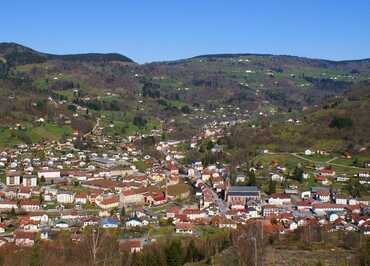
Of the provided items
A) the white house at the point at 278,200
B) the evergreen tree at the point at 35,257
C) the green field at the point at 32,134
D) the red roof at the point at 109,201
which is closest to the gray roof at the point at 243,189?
the white house at the point at 278,200

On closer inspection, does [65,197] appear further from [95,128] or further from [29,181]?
[95,128]

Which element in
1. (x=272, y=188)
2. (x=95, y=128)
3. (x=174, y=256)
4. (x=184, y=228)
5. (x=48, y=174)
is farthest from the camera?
(x=95, y=128)

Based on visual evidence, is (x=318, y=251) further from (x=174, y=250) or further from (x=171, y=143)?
(x=171, y=143)

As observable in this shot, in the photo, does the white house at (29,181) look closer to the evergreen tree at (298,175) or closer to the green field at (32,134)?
the green field at (32,134)

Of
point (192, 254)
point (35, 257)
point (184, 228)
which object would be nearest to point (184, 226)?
point (184, 228)

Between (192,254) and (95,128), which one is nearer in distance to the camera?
(192,254)

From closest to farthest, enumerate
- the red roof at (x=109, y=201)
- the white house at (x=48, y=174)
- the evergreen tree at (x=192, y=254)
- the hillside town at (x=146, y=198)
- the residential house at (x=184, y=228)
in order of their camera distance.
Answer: the evergreen tree at (x=192, y=254), the residential house at (x=184, y=228), the hillside town at (x=146, y=198), the red roof at (x=109, y=201), the white house at (x=48, y=174)

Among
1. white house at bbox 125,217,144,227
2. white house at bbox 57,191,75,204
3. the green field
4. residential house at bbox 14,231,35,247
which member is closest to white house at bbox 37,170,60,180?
white house at bbox 57,191,75,204

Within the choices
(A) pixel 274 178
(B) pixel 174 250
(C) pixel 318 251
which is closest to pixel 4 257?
(B) pixel 174 250
